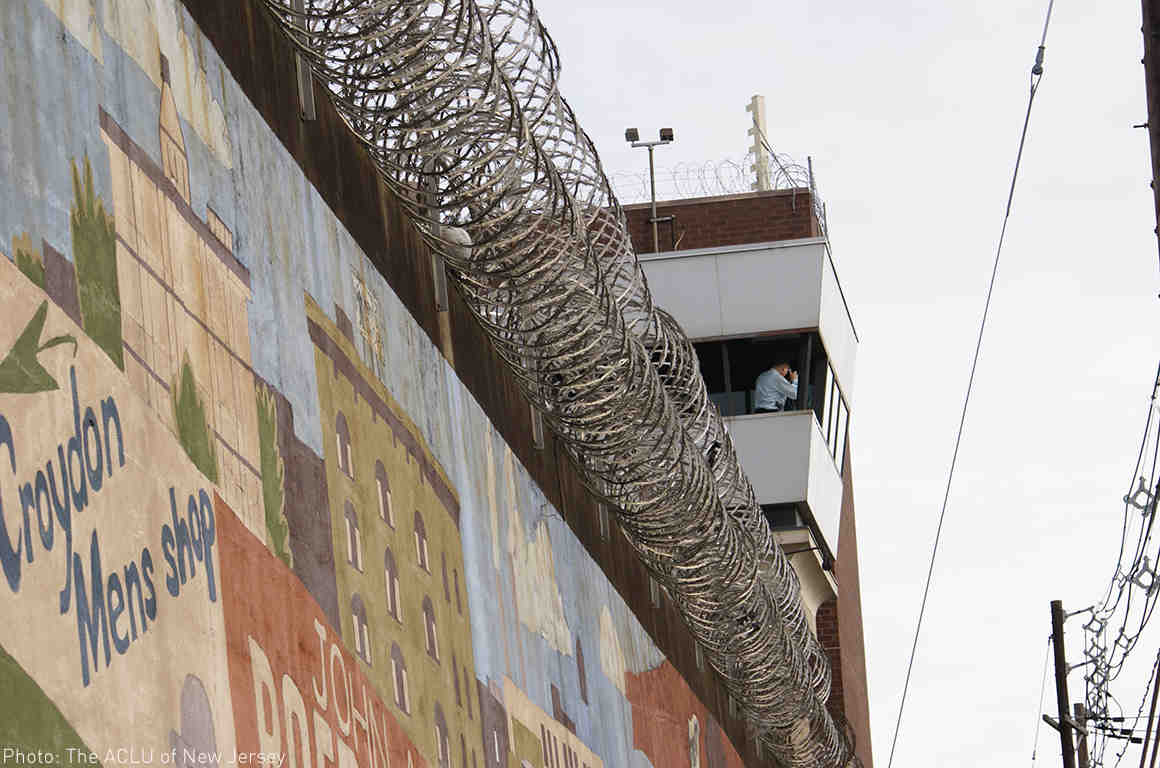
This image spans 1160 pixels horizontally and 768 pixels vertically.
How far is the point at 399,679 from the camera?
32.2 ft

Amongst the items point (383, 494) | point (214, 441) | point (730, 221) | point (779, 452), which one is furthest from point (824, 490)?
point (214, 441)

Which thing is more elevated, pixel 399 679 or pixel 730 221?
pixel 730 221

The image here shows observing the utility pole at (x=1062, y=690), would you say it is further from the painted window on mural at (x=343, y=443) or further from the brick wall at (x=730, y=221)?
the painted window on mural at (x=343, y=443)

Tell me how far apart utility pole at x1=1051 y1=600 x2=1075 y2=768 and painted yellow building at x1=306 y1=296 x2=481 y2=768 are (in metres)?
27.7

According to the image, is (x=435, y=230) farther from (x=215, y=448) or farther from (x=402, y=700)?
(x=215, y=448)

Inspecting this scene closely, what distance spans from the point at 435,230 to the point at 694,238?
2202 cm

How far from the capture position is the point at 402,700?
9.80m

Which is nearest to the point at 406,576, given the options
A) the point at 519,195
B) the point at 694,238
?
the point at 519,195

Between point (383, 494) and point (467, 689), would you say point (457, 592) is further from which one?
point (383, 494)

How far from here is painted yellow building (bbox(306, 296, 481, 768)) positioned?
9.30 meters

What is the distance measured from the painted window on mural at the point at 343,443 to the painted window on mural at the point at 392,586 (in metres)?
0.61

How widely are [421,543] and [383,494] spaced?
2.42ft

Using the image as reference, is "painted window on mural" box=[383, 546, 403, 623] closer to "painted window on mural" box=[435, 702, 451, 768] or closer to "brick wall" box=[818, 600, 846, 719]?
"painted window on mural" box=[435, 702, 451, 768]

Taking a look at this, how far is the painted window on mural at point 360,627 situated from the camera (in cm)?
919
